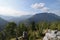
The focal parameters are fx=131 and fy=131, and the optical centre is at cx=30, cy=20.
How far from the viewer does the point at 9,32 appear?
2015 inches

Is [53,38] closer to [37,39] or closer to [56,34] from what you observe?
[56,34]

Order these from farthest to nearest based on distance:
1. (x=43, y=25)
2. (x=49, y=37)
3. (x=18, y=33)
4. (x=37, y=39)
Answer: (x=18, y=33)
(x=43, y=25)
(x=37, y=39)
(x=49, y=37)

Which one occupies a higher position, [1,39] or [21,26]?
[21,26]

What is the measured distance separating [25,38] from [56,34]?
14946 millimetres

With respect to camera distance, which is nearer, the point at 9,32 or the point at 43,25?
the point at 43,25

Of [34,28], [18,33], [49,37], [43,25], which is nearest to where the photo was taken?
[49,37]

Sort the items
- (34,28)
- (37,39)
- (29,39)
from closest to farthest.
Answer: (29,39) < (37,39) < (34,28)

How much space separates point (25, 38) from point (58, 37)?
1537 centimetres

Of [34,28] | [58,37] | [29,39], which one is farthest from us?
[34,28]

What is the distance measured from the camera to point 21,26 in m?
48.0

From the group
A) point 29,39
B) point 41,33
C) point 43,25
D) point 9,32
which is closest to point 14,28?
point 9,32

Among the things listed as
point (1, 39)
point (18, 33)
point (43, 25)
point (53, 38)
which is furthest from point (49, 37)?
point (1, 39)

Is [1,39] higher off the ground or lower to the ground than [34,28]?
lower

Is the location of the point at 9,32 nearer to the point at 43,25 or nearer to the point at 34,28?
the point at 34,28
